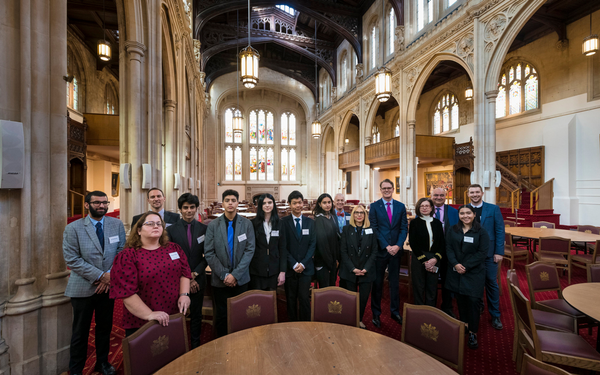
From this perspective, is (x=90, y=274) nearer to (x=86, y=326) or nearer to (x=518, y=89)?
(x=86, y=326)

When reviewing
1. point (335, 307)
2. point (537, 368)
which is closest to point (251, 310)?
point (335, 307)

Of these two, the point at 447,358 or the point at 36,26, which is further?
the point at 36,26

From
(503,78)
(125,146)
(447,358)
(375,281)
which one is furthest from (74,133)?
(503,78)

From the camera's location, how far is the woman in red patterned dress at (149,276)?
6.02 feet

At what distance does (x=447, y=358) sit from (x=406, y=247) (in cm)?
240

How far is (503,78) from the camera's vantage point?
1211 centimetres

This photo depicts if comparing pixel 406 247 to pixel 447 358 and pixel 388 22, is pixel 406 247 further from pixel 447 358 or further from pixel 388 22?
pixel 388 22

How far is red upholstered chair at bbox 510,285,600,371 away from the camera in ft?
6.70

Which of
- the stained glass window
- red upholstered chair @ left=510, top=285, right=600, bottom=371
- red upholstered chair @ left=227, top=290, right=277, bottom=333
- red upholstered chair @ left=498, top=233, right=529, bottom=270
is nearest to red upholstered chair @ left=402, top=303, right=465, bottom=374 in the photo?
red upholstered chair @ left=510, top=285, right=600, bottom=371

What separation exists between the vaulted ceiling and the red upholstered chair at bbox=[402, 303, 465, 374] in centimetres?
1266

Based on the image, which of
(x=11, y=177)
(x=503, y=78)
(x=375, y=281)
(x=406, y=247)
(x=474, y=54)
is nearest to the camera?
(x=11, y=177)

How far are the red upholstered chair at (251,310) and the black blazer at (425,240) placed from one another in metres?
1.88

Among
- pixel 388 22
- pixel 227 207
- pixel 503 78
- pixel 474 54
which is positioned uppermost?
pixel 388 22

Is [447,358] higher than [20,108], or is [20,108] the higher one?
[20,108]
